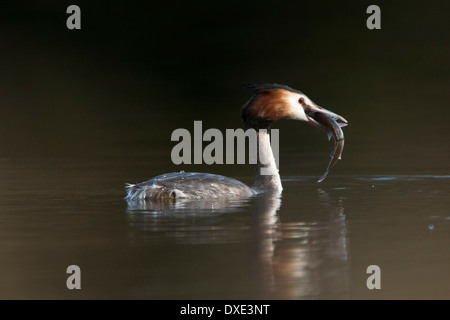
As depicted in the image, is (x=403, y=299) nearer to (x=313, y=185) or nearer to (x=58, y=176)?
(x=313, y=185)

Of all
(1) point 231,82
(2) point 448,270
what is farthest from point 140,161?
(1) point 231,82

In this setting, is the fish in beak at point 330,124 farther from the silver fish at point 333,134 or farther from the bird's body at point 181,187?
the bird's body at point 181,187

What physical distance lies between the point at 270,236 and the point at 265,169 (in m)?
2.91

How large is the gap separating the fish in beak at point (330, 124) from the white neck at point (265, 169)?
1.66 ft

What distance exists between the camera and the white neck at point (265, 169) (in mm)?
10969

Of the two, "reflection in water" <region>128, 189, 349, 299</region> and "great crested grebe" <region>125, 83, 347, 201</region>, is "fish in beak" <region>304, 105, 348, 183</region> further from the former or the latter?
"reflection in water" <region>128, 189, 349, 299</region>

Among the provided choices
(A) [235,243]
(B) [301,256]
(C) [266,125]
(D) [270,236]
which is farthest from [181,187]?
(B) [301,256]

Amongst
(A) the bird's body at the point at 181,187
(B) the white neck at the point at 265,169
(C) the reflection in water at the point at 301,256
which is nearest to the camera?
(C) the reflection in water at the point at 301,256

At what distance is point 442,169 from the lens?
1295 centimetres

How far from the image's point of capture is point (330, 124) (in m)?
11.0

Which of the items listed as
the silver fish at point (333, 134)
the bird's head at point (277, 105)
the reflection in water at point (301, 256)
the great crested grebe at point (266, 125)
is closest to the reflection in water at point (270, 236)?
the reflection in water at point (301, 256)

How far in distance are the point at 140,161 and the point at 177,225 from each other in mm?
6102

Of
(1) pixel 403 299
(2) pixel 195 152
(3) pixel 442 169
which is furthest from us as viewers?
(2) pixel 195 152

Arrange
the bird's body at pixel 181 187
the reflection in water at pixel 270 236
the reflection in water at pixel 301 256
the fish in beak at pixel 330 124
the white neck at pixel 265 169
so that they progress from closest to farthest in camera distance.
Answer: the reflection in water at pixel 301 256
the reflection in water at pixel 270 236
the bird's body at pixel 181 187
the fish in beak at pixel 330 124
the white neck at pixel 265 169
